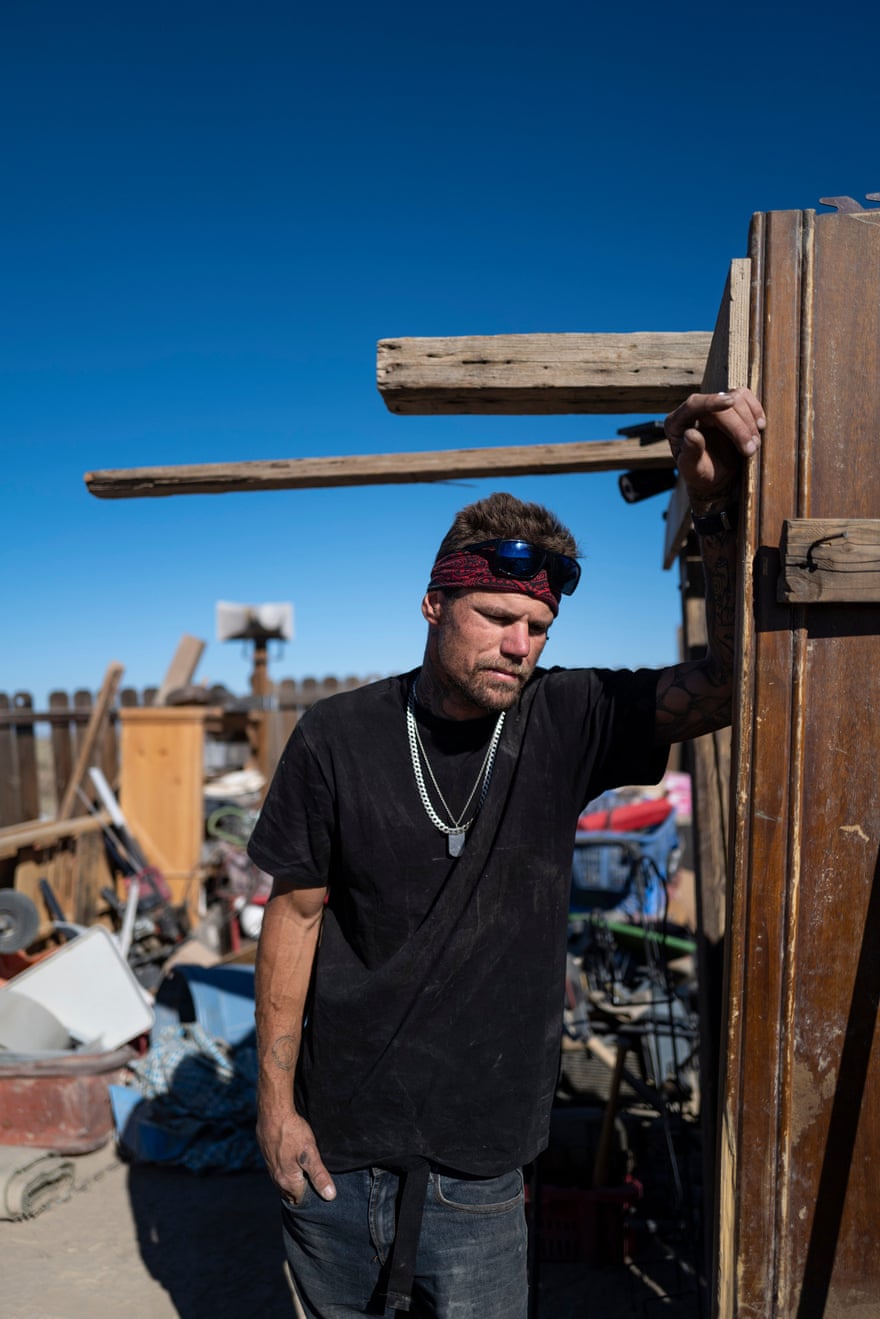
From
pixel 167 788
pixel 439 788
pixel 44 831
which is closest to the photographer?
pixel 439 788

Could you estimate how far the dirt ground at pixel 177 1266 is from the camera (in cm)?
372

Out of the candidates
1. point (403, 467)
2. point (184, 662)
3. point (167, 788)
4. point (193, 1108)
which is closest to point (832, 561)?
A: point (403, 467)

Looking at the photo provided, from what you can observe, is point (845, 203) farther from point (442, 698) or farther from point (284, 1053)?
point (284, 1053)

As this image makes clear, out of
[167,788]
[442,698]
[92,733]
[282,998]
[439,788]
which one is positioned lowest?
[167,788]

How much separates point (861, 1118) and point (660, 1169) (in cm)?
333

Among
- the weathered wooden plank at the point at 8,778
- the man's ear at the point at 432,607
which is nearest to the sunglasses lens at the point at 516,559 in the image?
the man's ear at the point at 432,607

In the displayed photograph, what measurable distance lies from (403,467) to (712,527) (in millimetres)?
1910

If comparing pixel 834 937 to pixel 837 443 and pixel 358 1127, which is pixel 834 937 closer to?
pixel 837 443

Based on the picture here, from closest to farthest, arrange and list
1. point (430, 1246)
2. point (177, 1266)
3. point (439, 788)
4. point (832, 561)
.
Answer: point (832, 561) → point (430, 1246) → point (439, 788) → point (177, 1266)

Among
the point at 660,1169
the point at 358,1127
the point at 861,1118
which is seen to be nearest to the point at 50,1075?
the point at 660,1169

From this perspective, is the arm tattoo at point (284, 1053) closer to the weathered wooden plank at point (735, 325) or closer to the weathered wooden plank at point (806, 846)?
the weathered wooden plank at point (806, 846)

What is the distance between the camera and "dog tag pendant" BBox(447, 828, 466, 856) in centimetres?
210

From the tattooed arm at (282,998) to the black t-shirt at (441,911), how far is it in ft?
0.12

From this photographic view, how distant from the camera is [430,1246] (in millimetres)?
2018
